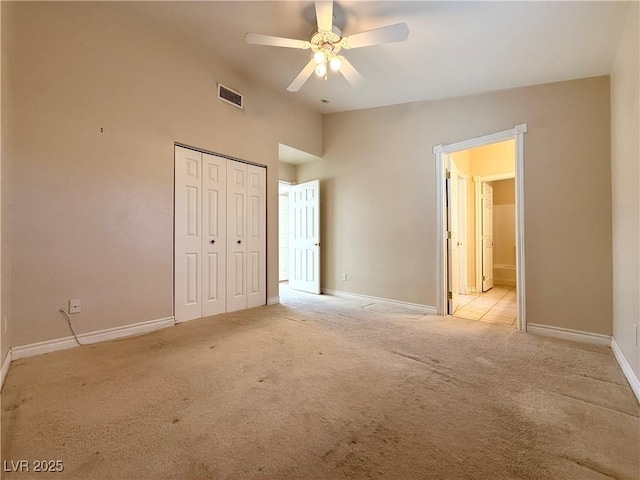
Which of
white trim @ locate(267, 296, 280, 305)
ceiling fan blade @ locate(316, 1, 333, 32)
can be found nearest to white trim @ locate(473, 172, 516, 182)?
ceiling fan blade @ locate(316, 1, 333, 32)

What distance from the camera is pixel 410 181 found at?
3.99 metres

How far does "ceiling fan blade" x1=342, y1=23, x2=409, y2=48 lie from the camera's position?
210cm

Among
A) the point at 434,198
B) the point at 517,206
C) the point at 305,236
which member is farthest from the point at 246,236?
the point at 517,206

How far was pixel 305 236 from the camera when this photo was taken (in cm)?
523

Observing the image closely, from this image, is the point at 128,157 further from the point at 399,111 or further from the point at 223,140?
the point at 399,111

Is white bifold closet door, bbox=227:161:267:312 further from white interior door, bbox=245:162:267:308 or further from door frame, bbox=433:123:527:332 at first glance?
door frame, bbox=433:123:527:332

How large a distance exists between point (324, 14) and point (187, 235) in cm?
A: 257

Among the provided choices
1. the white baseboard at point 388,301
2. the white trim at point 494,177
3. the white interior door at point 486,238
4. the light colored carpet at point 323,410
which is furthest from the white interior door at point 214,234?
the white interior door at point 486,238

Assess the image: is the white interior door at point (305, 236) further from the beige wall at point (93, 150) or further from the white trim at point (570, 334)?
the white trim at point (570, 334)

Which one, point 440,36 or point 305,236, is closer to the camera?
point 440,36

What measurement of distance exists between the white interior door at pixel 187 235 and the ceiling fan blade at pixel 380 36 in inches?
83.5

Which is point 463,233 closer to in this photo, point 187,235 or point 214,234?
point 214,234

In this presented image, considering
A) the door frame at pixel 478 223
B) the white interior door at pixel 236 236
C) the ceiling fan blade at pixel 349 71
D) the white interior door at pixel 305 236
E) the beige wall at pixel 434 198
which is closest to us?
the ceiling fan blade at pixel 349 71

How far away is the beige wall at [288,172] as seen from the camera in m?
5.41
